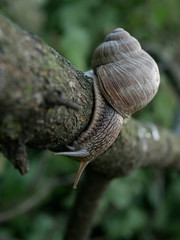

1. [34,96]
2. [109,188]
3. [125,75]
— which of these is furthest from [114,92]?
[109,188]

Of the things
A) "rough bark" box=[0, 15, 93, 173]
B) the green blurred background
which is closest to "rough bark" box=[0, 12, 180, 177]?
"rough bark" box=[0, 15, 93, 173]

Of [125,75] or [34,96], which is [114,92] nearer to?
[125,75]

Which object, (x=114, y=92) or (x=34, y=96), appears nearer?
(x=34, y=96)

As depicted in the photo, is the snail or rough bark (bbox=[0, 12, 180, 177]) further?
the snail

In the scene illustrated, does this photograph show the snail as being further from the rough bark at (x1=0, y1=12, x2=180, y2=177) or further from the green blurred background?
the green blurred background

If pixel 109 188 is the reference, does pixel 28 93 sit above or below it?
above

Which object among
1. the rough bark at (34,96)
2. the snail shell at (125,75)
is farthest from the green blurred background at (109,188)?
the rough bark at (34,96)
